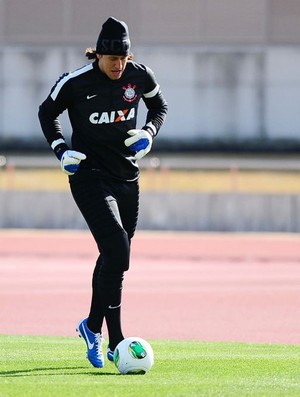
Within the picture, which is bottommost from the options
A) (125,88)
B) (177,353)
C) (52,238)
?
(52,238)

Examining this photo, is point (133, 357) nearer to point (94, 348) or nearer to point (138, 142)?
point (94, 348)

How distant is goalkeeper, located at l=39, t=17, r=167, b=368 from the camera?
328 inches

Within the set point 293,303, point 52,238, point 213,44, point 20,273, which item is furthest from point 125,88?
point 213,44

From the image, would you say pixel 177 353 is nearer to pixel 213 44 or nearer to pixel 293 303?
pixel 293 303

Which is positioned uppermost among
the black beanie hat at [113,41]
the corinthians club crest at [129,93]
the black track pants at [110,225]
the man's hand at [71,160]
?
the black beanie hat at [113,41]

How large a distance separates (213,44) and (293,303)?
31555 millimetres

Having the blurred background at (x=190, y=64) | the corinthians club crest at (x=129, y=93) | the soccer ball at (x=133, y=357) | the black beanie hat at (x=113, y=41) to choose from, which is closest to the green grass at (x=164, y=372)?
the soccer ball at (x=133, y=357)

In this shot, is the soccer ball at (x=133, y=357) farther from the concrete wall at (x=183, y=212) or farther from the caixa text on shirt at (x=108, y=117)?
the concrete wall at (x=183, y=212)

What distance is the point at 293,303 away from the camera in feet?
48.6

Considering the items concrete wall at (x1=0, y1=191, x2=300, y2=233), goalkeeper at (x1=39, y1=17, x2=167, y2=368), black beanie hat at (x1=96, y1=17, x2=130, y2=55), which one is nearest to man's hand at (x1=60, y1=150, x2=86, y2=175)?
goalkeeper at (x1=39, y1=17, x2=167, y2=368)

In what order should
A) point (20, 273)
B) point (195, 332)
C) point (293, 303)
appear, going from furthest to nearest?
point (20, 273) → point (293, 303) → point (195, 332)

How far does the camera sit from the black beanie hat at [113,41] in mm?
8250

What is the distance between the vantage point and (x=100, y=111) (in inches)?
334

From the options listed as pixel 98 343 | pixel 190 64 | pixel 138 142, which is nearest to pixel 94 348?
pixel 98 343
